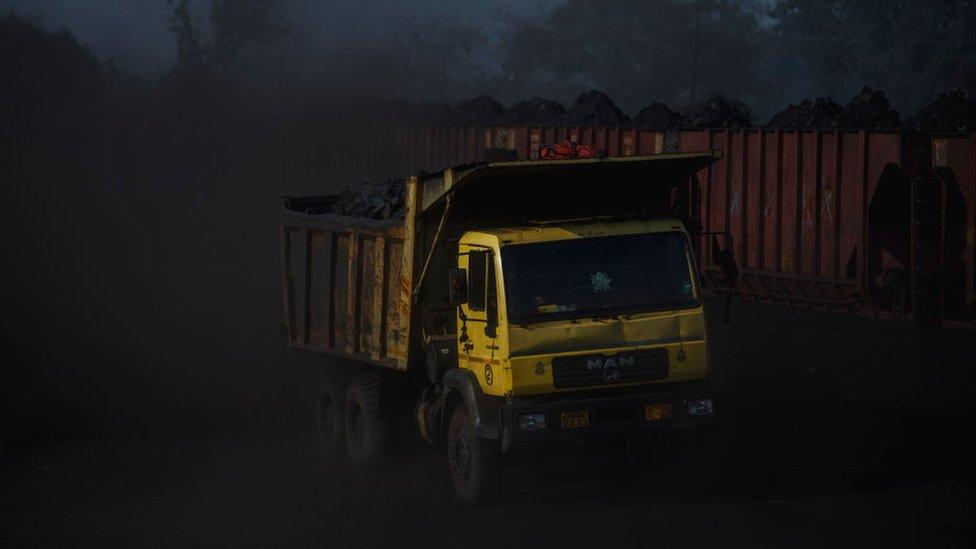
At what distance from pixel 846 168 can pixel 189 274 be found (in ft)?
49.3

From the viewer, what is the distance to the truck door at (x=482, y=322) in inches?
414

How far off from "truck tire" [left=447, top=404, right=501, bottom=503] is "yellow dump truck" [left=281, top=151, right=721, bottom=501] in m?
0.01

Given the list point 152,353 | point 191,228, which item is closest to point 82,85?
point 191,228

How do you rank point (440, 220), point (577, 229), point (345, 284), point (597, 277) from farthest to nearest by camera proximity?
point (345, 284) < point (440, 220) < point (577, 229) < point (597, 277)

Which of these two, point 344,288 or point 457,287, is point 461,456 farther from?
point 344,288

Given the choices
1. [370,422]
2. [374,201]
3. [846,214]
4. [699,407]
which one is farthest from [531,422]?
[846,214]

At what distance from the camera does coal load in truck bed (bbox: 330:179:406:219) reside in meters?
12.9

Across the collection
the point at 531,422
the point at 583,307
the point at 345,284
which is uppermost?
the point at 345,284

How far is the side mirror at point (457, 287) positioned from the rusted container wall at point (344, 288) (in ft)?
3.33

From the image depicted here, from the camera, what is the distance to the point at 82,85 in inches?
1984

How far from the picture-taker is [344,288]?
13297 mm

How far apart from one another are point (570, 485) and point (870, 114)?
505 inches

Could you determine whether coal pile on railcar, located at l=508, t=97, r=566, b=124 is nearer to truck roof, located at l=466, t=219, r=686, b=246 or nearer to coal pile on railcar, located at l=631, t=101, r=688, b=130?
coal pile on railcar, located at l=631, t=101, r=688, b=130

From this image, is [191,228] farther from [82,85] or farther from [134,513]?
[134,513]
